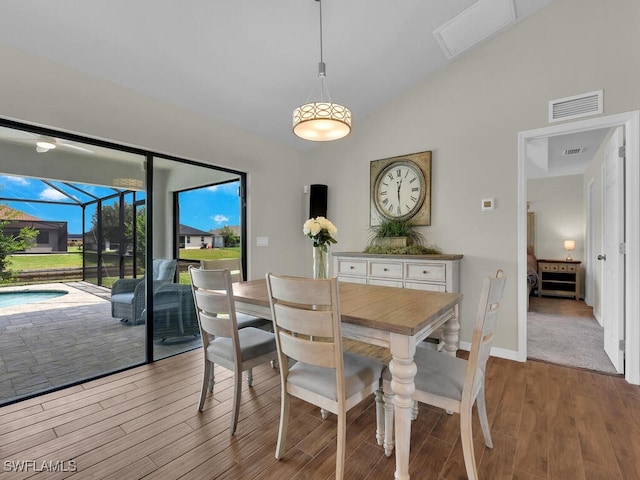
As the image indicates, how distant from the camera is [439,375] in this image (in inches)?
60.1

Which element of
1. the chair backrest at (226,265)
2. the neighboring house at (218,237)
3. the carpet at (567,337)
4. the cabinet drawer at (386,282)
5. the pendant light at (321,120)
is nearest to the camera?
the pendant light at (321,120)

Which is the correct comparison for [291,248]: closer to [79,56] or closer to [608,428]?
[79,56]

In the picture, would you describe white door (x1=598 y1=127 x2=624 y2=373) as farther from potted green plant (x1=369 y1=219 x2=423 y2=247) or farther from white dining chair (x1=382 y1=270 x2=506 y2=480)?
white dining chair (x1=382 y1=270 x2=506 y2=480)

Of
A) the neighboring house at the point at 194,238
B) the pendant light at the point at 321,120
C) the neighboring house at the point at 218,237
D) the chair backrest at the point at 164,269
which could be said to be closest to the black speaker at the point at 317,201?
the neighboring house at the point at 218,237

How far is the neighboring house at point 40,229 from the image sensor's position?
2193 millimetres

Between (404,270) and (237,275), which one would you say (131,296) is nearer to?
(237,275)

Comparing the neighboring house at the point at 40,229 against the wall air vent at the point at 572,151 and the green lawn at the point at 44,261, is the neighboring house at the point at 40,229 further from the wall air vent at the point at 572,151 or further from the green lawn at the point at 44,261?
the wall air vent at the point at 572,151

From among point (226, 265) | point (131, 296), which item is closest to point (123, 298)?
point (131, 296)

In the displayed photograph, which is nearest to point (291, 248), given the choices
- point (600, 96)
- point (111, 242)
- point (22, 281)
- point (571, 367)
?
point (111, 242)

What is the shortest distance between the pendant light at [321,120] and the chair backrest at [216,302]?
3.79 ft

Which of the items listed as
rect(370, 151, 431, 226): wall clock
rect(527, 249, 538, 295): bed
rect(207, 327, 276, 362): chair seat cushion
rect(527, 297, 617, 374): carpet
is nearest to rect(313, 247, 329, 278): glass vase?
rect(207, 327, 276, 362): chair seat cushion

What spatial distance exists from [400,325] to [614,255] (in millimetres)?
2727

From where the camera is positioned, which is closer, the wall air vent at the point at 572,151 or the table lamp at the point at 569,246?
the wall air vent at the point at 572,151

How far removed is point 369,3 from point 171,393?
3.44 m
